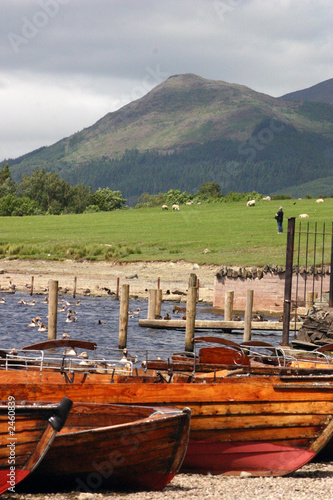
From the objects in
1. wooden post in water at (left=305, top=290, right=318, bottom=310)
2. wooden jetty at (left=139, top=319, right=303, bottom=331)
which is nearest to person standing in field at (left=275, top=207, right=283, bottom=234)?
wooden post in water at (left=305, top=290, right=318, bottom=310)

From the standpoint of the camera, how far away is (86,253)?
57.6 m

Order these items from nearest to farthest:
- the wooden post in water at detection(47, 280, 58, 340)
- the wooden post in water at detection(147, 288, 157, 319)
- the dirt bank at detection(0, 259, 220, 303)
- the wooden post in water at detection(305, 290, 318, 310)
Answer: the wooden post in water at detection(47, 280, 58, 340) < the wooden post in water at detection(147, 288, 157, 319) < the wooden post in water at detection(305, 290, 318, 310) < the dirt bank at detection(0, 259, 220, 303)

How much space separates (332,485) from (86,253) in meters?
46.7

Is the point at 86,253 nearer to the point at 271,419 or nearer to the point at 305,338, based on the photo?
the point at 305,338

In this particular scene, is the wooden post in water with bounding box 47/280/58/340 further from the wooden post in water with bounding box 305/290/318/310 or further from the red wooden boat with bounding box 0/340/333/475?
the red wooden boat with bounding box 0/340/333/475

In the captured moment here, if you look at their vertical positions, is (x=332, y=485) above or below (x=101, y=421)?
below

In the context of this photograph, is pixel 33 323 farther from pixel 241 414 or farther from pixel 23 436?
pixel 23 436

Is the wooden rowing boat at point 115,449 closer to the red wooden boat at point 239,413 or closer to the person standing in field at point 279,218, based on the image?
the red wooden boat at point 239,413

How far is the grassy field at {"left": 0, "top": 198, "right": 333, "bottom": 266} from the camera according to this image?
5481cm

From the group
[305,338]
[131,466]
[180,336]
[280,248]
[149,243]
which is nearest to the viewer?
[131,466]

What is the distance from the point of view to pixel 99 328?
3212 cm

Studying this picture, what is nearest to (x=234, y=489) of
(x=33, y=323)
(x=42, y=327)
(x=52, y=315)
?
(x=52, y=315)

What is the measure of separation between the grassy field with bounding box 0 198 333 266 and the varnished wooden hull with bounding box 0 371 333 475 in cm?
3367

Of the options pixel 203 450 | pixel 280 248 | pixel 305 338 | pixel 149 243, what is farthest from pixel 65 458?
pixel 149 243
